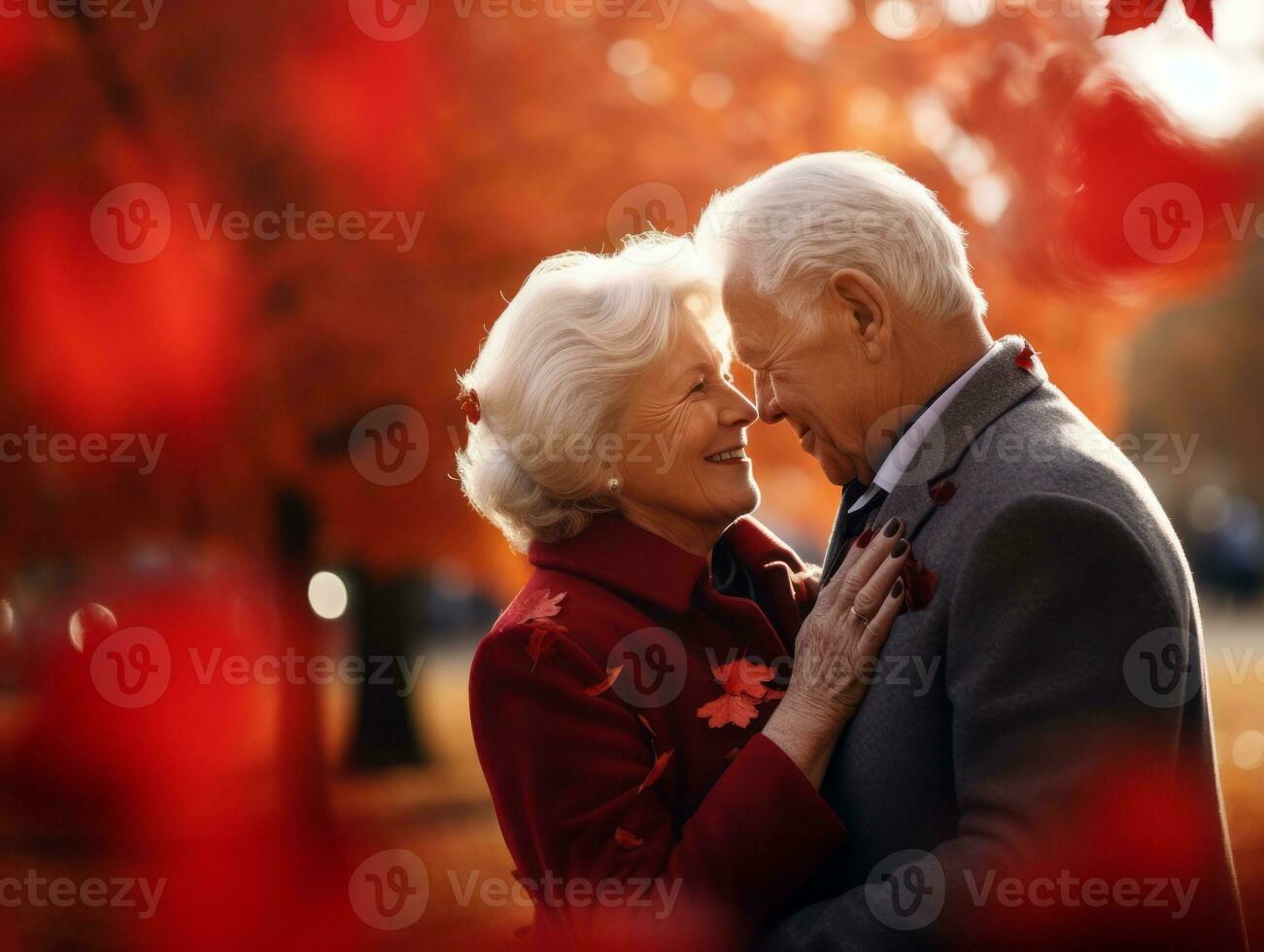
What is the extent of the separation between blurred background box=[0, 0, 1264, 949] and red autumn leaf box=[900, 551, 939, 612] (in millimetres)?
2519

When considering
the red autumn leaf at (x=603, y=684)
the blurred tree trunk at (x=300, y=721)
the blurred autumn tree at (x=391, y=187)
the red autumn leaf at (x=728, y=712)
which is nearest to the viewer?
the red autumn leaf at (x=603, y=684)

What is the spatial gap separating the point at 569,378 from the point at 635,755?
0.80 m

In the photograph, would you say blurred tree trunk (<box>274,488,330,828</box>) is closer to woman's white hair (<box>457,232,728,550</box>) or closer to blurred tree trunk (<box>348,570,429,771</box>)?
blurred tree trunk (<box>348,570,429,771</box>)

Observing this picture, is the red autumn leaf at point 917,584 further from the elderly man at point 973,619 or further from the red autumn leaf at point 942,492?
the red autumn leaf at point 942,492

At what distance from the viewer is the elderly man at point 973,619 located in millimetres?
1834

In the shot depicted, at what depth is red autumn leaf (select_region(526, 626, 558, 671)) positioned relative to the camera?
7.58ft

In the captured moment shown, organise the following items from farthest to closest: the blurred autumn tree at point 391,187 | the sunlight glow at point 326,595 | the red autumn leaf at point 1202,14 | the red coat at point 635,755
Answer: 1. the sunlight glow at point 326,595
2. the blurred autumn tree at point 391,187
3. the red coat at point 635,755
4. the red autumn leaf at point 1202,14

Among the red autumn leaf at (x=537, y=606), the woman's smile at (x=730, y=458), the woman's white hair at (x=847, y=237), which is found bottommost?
the red autumn leaf at (x=537, y=606)

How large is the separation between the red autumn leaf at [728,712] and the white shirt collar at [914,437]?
1.72 feet

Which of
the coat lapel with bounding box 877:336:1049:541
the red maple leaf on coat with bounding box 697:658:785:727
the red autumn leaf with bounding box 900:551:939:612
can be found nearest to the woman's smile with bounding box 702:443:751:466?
the red maple leaf on coat with bounding box 697:658:785:727

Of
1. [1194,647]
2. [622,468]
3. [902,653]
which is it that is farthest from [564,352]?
[1194,647]

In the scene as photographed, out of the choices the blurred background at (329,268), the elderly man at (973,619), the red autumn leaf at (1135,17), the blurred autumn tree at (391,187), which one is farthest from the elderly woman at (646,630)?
the blurred autumn tree at (391,187)

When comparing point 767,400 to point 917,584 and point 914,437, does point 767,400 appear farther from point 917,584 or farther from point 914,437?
point 917,584

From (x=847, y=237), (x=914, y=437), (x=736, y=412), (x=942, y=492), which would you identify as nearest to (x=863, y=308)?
(x=847, y=237)
